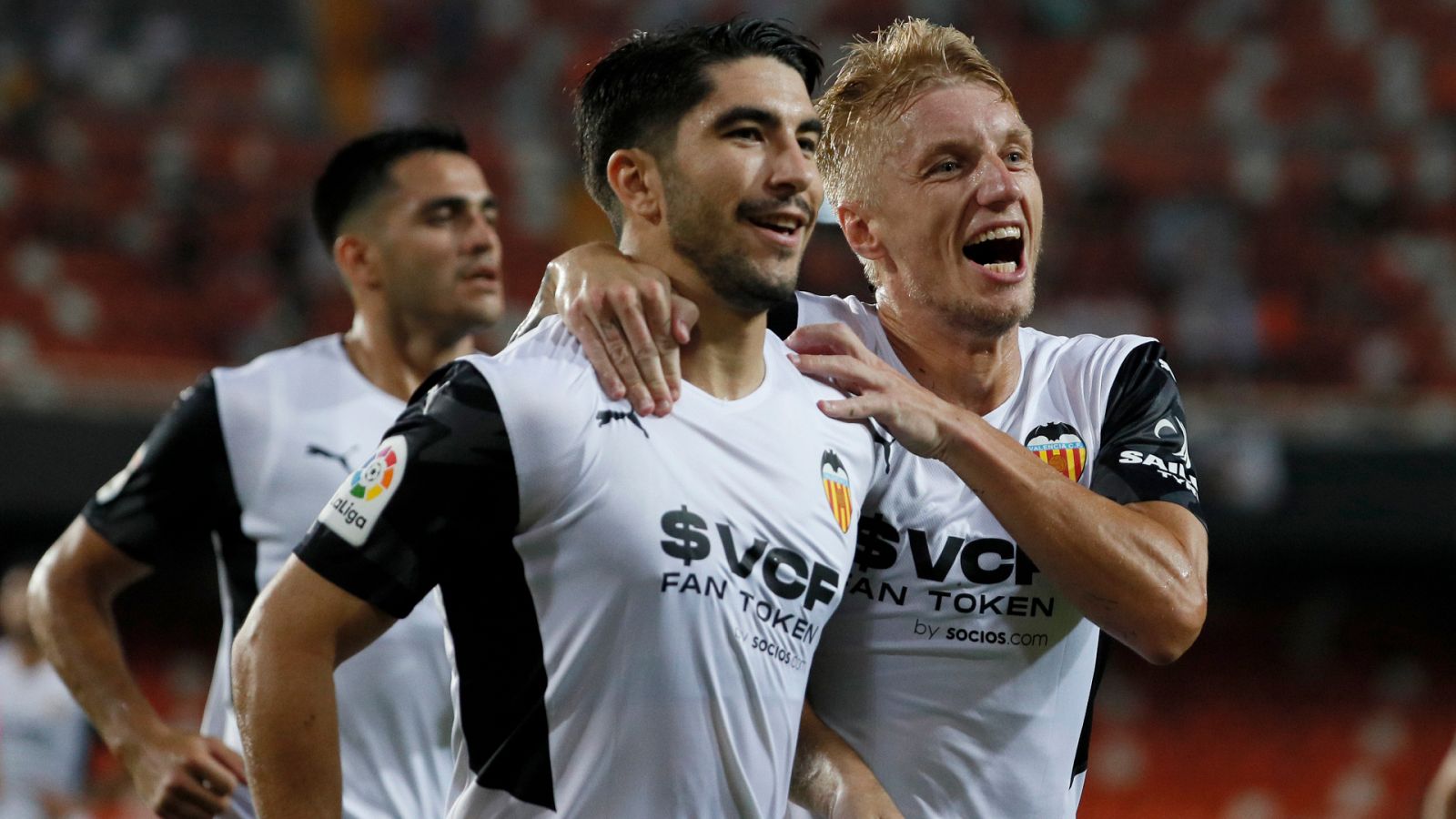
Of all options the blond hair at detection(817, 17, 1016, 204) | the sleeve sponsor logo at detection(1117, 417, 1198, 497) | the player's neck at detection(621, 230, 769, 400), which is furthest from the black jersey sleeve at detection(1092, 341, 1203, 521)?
the player's neck at detection(621, 230, 769, 400)

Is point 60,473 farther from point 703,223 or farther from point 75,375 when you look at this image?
point 703,223

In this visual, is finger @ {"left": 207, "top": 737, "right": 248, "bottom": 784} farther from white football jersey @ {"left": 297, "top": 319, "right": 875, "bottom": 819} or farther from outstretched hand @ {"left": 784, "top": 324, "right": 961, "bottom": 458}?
outstretched hand @ {"left": 784, "top": 324, "right": 961, "bottom": 458}

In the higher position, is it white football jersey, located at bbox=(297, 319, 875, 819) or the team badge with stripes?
the team badge with stripes

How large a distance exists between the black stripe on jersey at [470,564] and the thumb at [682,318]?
378mm

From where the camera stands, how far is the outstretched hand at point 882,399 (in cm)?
297

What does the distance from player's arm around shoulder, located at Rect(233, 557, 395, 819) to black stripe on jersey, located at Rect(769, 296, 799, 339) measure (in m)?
1.23

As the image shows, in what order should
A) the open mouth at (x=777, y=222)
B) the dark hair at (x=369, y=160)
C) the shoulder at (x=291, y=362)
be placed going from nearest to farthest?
the open mouth at (x=777, y=222) < the shoulder at (x=291, y=362) < the dark hair at (x=369, y=160)

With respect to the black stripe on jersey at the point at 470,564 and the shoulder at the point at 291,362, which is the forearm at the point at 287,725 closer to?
the black stripe on jersey at the point at 470,564

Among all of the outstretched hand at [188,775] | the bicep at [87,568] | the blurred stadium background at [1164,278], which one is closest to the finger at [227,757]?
the outstretched hand at [188,775]

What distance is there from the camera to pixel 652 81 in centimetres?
297

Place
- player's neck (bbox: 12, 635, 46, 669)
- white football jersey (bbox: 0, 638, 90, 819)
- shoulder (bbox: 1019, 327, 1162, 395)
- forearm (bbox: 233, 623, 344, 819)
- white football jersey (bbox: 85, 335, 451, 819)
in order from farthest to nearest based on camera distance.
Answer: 1. player's neck (bbox: 12, 635, 46, 669)
2. white football jersey (bbox: 0, 638, 90, 819)
3. white football jersey (bbox: 85, 335, 451, 819)
4. shoulder (bbox: 1019, 327, 1162, 395)
5. forearm (bbox: 233, 623, 344, 819)

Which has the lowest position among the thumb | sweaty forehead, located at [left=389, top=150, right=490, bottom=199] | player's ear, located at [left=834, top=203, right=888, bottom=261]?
the thumb

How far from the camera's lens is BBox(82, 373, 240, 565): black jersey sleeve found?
4.47 m

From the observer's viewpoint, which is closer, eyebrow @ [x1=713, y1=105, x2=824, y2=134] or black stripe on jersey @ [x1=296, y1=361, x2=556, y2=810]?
black stripe on jersey @ [x1=296, y1=361, x2=556, y2=810]
